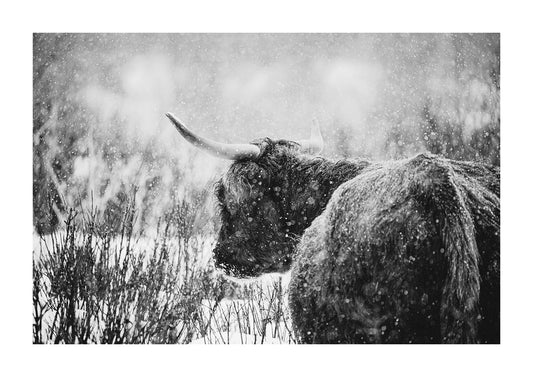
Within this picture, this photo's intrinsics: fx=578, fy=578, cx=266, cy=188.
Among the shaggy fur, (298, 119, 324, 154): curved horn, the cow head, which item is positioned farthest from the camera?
(298, 119, 324, 154): curved horn

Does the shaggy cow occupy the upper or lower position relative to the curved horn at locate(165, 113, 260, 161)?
lower

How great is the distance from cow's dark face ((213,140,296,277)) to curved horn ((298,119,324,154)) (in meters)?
0.12

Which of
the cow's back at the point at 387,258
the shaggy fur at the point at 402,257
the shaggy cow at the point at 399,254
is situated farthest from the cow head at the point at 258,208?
the cow's back at the point at 387,258

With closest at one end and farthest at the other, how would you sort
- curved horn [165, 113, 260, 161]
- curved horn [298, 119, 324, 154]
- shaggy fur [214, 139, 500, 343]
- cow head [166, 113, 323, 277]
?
shaggy fur [214, 139, 500, 343] < curved horn [165, 113, 260, 161] < cow head [166, 113, 323, 277] < curved horn [298, 119, 324, 154]

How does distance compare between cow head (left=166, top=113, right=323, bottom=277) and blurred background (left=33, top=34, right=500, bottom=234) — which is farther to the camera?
blurred background (left=33, top=34, right=500, bottom=234)

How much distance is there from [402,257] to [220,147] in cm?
113

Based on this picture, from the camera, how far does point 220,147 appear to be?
10.1ft

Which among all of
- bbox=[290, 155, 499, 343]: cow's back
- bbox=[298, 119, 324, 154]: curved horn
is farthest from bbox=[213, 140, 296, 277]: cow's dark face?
bbox=[290, 155, 499, 343]: cow's back

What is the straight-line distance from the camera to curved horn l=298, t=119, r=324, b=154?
3.38 meters

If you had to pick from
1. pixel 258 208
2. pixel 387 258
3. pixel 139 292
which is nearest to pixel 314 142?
pixel 258 208

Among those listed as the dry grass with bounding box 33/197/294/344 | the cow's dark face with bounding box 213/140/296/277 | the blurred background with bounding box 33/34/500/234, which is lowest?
the dry grass with bounding box 33/197/294/344

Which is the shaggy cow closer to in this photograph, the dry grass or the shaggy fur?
the shaggy fur
